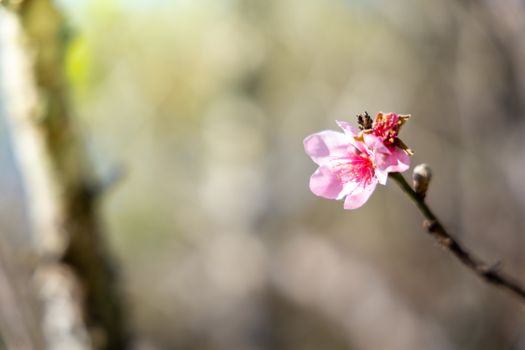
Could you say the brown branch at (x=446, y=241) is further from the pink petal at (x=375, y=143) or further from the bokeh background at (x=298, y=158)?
the bokeh background at (x=298, y=158)

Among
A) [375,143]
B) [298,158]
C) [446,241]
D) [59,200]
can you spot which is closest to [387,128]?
[375,143]

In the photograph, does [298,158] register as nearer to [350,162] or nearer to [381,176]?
[350,162]

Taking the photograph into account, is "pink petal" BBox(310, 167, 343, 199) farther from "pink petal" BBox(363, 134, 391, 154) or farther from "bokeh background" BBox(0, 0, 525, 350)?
"bokeh background" BBox(0, 0, 525, 350)

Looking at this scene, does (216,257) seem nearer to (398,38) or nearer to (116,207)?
(398,38)

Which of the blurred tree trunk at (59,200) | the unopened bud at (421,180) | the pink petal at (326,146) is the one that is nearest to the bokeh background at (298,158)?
the blurred tree trunk at (59,200)

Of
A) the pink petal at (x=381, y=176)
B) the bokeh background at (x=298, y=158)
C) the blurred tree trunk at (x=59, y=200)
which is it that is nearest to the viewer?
the pink petal at (x=381, y=176)

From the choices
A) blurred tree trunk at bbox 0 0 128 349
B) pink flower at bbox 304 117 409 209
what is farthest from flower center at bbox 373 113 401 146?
blurred tree trunk at bbox 0 0 128 349

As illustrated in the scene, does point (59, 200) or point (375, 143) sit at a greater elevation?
point (59, 200)
